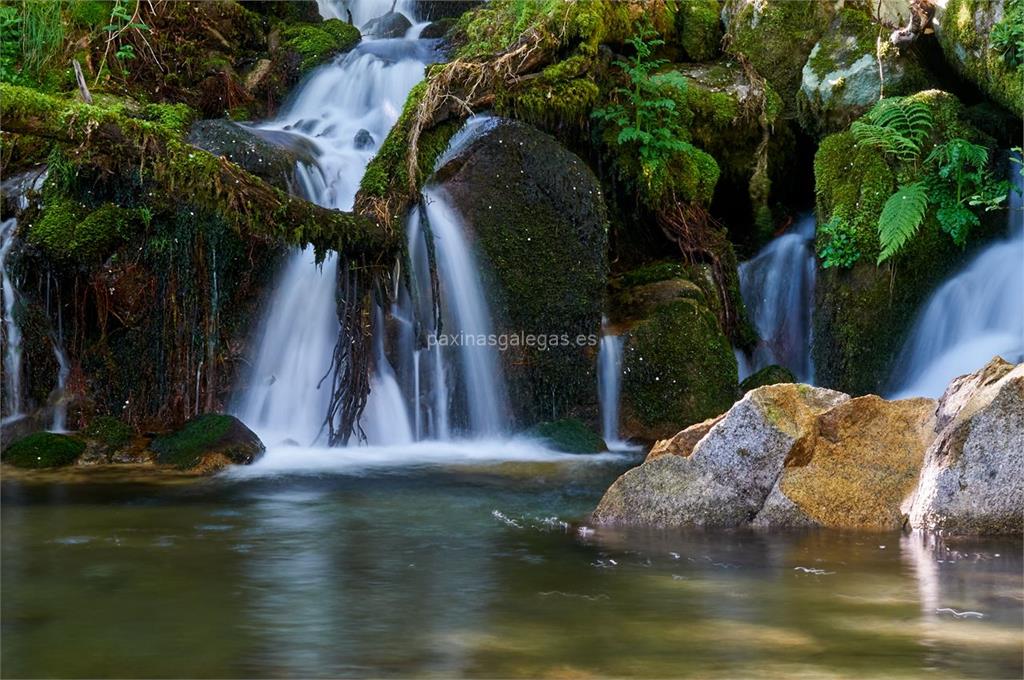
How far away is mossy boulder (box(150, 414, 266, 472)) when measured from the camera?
7988 millimetres

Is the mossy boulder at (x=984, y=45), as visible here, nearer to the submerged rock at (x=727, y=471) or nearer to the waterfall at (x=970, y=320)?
the waterfall at (x=970, y=320)

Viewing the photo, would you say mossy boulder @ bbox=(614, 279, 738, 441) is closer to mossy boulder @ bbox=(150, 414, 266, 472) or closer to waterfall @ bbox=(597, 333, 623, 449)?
waterfall @ bbox=(597, 333, 623, 449)

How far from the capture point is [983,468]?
17.9 feet

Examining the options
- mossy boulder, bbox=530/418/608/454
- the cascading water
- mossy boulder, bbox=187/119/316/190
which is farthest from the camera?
mossy boulder, bbox=187/119/316/190

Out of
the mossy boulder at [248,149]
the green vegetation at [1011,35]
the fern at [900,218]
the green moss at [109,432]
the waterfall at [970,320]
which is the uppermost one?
the green vegetation at [1011,35]

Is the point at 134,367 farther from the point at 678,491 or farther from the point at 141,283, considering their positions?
the point at 678,491

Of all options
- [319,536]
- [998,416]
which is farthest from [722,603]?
[319,536]

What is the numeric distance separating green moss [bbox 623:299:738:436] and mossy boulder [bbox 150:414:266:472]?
3257 millimetres

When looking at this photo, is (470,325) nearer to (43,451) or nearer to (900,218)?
(43,451)

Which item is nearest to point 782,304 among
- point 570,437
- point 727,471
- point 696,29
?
point 570,437

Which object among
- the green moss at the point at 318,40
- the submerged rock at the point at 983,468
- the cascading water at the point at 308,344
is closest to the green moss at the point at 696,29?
the cascading water at the point at 308,344

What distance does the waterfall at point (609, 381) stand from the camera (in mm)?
9773

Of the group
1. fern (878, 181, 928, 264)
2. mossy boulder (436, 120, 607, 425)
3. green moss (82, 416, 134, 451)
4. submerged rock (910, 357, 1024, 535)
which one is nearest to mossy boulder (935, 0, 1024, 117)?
fern (878, 181, 928, 264)

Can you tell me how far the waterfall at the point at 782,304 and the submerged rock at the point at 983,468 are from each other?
503 cm
